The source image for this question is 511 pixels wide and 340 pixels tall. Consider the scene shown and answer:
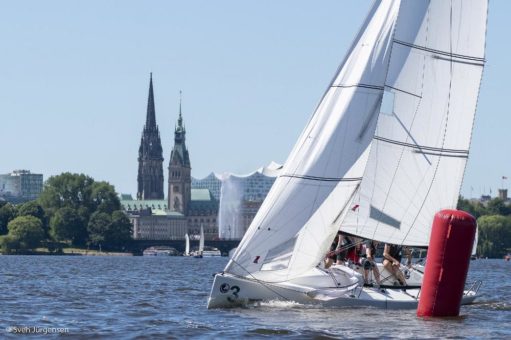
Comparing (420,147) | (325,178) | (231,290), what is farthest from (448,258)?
(420,147)

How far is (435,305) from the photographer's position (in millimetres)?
30984

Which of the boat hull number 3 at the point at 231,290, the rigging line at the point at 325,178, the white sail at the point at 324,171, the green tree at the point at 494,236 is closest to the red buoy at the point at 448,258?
the white sail at the point at 324,171

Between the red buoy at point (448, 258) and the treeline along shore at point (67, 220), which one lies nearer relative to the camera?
the red buoy at point (448, 258)

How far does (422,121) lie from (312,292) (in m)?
5.68

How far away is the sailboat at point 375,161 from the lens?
35375mm

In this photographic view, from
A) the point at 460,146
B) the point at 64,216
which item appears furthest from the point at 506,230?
the point at 460,146

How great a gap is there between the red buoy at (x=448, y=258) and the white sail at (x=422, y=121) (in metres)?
6.70

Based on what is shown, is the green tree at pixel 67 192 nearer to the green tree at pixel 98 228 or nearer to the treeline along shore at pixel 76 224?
the treeline along shore at pixel 76 224

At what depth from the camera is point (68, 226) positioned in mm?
169250

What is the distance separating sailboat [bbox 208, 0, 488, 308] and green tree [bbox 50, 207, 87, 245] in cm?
13096

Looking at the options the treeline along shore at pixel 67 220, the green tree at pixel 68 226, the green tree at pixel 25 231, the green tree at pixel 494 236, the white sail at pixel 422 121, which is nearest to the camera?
the white sail at pixel 422 121

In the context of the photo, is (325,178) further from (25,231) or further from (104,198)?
(104,198)

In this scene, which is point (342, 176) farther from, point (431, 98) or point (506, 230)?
point (506, 230)

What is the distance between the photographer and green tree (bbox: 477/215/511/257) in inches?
6944
